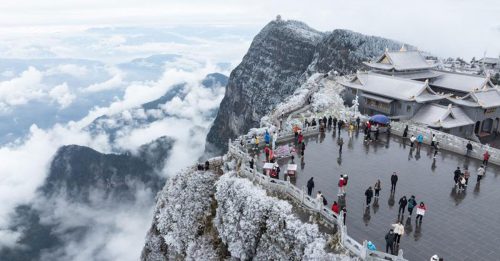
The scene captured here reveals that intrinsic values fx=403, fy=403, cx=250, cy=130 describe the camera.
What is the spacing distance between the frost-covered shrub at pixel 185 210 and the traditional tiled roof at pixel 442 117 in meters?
31.0

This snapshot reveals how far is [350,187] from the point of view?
30.9 metres

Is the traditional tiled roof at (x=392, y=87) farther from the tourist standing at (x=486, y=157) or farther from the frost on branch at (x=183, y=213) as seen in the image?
the frost on branch at (x=183, y=213)

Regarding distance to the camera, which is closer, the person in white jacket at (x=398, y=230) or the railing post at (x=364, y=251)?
the railing post at (x=364, y=251)

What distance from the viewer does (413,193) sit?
99.5 ft

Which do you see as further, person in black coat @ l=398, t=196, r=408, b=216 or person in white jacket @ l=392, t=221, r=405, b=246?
person in black coat @ l=398, t=196, r=408, b=216

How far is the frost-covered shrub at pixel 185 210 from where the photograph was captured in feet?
116

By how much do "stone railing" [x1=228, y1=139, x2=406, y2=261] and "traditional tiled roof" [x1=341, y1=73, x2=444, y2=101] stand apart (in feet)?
93.5

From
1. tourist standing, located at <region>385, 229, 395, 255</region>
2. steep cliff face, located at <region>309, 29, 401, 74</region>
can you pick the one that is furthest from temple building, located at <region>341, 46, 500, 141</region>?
steep cliff face, located at <region>309, 29, 401, 74</region>

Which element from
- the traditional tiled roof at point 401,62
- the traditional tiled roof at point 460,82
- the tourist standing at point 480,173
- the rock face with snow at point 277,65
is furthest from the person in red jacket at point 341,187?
the rock face with snow at point 277,65

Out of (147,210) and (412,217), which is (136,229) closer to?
(147,210)

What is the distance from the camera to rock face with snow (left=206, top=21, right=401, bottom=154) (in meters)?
133

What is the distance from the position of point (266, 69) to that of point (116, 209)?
297 feet

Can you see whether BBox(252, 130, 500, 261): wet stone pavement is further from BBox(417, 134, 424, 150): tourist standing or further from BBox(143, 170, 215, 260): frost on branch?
BBox(143, 170, 215, 260): frost on branch

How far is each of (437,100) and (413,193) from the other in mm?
31099
